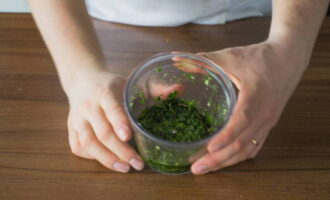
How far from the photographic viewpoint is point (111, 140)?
22.7 inches

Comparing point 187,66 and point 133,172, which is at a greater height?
point 187,66

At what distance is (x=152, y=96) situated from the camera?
61 cm

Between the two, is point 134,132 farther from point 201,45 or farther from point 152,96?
point 201,45

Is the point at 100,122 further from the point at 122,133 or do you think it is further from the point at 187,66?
the point at 187,66

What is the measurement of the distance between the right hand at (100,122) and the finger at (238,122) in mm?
133

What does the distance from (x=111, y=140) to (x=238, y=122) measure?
0.65 ft

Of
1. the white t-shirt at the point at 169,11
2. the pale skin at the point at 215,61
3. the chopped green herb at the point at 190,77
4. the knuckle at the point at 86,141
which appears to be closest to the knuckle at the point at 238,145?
the pale skin at the point at 215,61

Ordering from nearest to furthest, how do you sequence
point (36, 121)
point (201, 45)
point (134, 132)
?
point (134, 132) < point (36, 121) < point (201, 45)

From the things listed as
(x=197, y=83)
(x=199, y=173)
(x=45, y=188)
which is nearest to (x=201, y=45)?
(x=197, y=83)

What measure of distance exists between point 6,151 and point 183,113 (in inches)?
12.1

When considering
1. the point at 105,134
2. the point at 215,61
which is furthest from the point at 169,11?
the point at 105,134

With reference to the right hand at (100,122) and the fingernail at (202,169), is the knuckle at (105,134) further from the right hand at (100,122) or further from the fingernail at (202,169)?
the fingernail at (202,169)

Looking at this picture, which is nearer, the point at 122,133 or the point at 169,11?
the point at 122,133

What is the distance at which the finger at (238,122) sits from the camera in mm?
559
